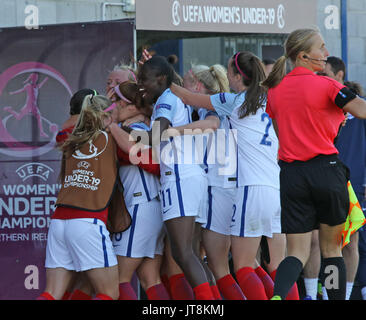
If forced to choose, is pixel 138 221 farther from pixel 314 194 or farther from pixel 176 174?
pixel 314 194

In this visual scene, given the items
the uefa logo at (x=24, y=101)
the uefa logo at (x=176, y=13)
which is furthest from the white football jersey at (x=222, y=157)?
the uefa logo at (x=176, y=13)

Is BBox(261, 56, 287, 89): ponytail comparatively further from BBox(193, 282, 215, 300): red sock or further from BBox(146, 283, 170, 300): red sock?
BBox(146, 283, 170, 300): red sock

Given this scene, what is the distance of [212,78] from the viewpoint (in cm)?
552

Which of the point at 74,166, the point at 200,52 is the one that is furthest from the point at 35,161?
the point at 200,52

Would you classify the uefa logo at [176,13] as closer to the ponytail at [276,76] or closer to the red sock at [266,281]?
the ponytail at [276,76]

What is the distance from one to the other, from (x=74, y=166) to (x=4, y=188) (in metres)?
1.57

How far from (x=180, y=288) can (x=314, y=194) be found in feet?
4.26

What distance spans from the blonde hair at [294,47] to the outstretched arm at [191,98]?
470 millimetres

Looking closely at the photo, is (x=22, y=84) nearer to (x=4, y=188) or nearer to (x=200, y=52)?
(x=4, y=188)

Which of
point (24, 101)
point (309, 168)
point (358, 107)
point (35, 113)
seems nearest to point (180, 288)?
point (309, 168)

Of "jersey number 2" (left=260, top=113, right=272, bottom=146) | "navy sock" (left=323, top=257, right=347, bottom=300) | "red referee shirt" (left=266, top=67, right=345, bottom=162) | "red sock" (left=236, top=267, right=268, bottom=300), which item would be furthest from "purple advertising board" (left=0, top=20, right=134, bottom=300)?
"navy sock" (left=323, top=257, right=347, bottom=300)

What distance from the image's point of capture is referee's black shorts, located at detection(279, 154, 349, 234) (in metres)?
4.30

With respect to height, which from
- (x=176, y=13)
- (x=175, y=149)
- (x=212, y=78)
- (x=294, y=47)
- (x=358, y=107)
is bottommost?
(x=175, y=149)

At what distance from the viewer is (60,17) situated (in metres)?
8.35
